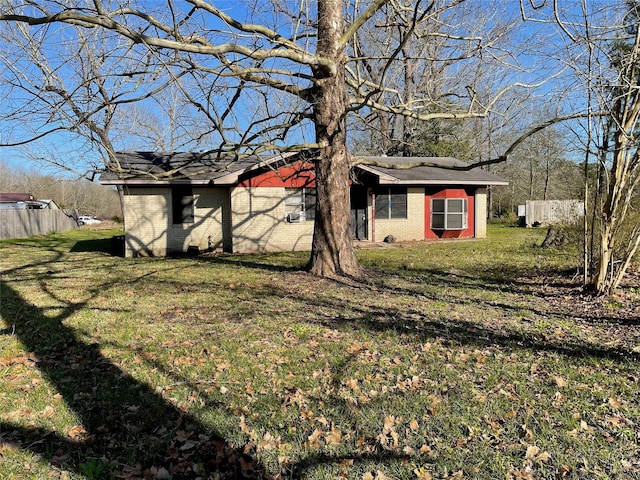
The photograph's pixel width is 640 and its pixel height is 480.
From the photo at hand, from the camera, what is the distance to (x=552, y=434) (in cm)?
334

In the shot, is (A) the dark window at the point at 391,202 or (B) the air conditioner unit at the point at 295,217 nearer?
(B) the air conditioner unit at the point at 295,217

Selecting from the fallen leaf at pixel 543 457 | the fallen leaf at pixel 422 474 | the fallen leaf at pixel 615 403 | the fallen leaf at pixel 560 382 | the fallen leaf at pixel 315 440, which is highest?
the fallen leaf at pixel 560 382

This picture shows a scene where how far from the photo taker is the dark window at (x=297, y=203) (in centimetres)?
1761

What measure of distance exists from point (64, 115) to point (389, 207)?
14.3 meters

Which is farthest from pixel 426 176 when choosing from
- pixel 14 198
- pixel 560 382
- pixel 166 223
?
pixel 14 198

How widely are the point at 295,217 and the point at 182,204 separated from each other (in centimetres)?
445

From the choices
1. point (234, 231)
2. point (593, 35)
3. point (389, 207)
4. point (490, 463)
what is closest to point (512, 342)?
point (490, 463)

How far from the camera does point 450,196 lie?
20.3 m

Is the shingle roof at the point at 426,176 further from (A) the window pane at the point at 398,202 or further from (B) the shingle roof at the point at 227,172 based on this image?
(A) the window pane at the point at 398,202

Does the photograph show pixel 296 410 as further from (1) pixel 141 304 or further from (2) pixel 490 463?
(1) pixel 141 304

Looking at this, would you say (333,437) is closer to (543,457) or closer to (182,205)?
(543,457)

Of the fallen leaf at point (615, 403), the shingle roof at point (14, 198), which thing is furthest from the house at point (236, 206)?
the shingle roof at point (14, 198)

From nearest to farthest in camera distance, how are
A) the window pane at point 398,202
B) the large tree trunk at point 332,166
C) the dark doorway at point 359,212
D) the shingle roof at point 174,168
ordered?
the large tree trunk at point 332,166
the shingle roof at point 174,168
the dark doorway at point 359,212
the window pane at point 398,202

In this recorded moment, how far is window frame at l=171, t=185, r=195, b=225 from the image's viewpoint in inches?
675
